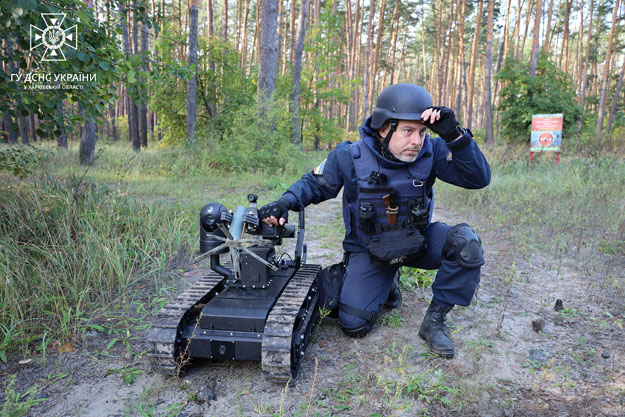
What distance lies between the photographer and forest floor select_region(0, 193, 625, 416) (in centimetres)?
225

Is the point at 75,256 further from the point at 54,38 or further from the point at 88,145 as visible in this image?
the point at 88,145

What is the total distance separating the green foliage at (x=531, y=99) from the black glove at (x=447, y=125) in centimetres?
1377

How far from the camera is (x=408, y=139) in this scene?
9.70ft

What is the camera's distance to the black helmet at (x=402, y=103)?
2908 millimetres

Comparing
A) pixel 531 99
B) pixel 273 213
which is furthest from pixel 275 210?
pixel 531 99

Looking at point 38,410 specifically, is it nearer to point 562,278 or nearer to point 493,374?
point 493,374

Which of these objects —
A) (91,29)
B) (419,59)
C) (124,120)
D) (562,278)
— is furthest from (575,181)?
(419,59)

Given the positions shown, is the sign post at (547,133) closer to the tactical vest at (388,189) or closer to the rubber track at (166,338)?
the tactical vest at (388,189)

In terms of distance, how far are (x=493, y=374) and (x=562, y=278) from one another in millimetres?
2218

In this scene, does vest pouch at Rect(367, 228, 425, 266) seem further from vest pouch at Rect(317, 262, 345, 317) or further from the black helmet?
the black helmet

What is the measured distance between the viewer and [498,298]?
377cm

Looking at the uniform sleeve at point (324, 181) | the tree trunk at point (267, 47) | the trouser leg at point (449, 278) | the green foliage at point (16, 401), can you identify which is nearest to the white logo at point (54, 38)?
the uniform sleeve at point (324, 181)

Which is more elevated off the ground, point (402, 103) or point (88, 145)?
point (402, 103)

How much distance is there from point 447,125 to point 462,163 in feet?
1.15
